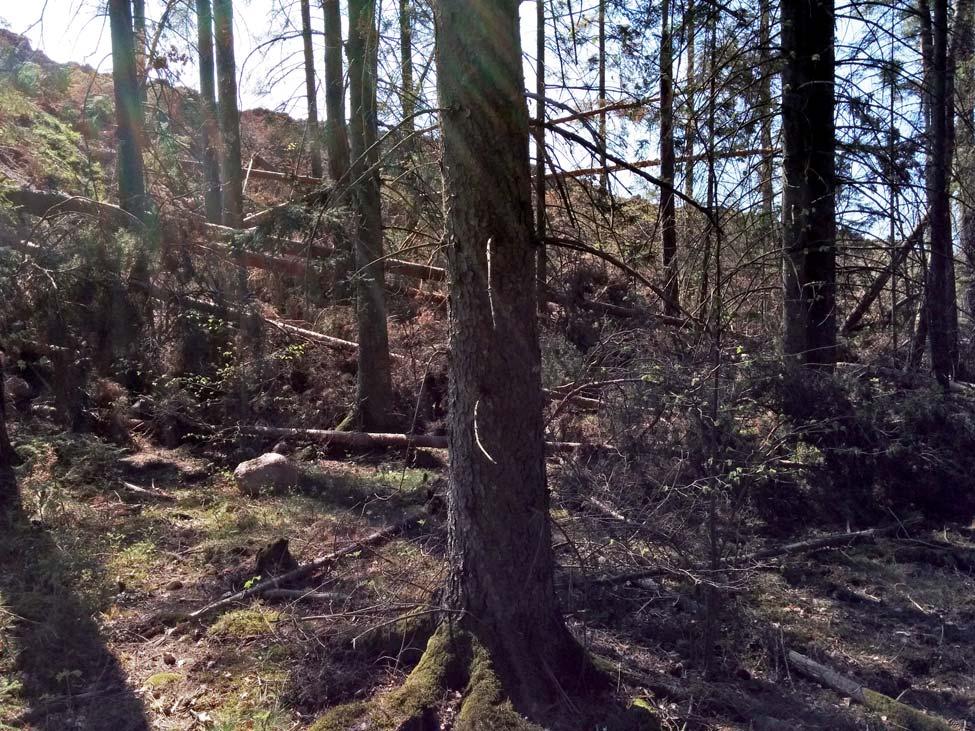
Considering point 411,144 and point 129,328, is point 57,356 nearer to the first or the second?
point 129,328

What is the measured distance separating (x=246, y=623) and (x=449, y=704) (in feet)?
7.61

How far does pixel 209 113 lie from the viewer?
45.4ft

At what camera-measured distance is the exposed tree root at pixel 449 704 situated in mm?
4152

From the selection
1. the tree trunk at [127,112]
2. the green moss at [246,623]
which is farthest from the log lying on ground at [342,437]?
the green moss at [246,623]

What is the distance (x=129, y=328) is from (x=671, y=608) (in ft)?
22.3

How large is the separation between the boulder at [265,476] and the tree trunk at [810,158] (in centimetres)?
583

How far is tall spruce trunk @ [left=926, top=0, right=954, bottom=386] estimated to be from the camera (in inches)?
386

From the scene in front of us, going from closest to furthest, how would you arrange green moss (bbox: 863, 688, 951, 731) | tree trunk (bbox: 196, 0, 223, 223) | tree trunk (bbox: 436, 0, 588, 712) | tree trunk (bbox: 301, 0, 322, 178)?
tree trunk (bbox: 436, 0, 588, 712), green moss (bbox: 863, 688, 951, 731), tree trunk (bbox: 301, 0, 322, 178), tree trunk (bbox: 196, 0, 223, 223)

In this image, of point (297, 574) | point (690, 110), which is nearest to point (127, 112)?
point (297, 574)

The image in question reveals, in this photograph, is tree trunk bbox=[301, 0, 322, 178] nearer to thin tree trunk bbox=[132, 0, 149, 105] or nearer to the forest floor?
thin tree trunk bbox=[132, 0, 149, 105]

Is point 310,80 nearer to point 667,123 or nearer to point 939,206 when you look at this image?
point 667,123

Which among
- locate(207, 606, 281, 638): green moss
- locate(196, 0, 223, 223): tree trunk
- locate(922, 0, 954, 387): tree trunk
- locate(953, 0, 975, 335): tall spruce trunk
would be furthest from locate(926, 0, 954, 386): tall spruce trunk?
locate(196, 0, 223, 223): tree trunk

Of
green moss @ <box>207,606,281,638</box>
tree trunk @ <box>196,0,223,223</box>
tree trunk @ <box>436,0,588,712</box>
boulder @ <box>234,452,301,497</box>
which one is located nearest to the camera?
tree trunk @ <box>436,0,588,712</box>

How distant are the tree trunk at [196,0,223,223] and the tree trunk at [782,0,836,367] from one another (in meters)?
8.73
